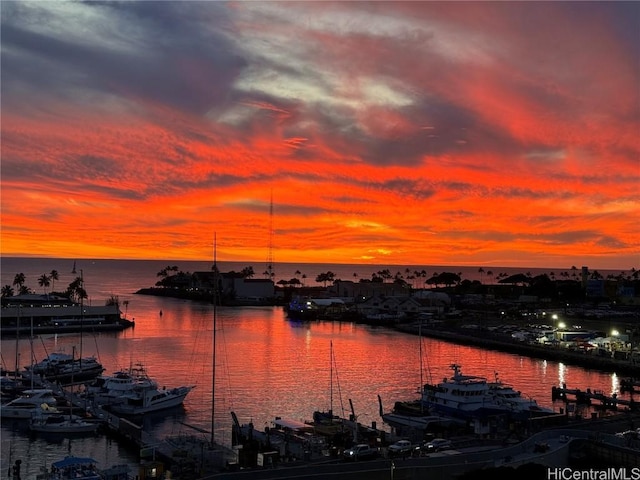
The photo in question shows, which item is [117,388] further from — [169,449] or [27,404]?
[169,449]

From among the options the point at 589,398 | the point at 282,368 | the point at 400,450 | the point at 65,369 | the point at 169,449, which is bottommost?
the point at 589,398

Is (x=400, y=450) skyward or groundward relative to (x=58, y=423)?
skyward

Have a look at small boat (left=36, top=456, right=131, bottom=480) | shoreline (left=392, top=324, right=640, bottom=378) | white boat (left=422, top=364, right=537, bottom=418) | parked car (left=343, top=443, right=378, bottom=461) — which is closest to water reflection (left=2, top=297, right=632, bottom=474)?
shoreline (left=392, top=324, right=640, bottom=378)

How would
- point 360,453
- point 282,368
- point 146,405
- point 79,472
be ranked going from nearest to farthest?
point 79,472 < point 360,453 < point 146,405 < point 282,368

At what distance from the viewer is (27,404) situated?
117 feet

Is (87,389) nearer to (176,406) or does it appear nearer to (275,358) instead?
(176,406)

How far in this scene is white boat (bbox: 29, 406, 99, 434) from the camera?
105 ft

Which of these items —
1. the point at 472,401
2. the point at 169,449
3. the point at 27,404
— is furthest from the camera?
the point at 472,401

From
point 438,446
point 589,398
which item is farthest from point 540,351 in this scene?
point 438,446

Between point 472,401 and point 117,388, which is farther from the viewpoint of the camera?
point 117,388

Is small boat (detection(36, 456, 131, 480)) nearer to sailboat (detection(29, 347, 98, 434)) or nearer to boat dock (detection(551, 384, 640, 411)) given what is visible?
sailboat (detection(29, 347, 98, 434))

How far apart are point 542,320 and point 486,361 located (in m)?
33.4

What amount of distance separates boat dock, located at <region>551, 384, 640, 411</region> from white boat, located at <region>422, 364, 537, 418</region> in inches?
253

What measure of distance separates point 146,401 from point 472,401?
62.0 ft
